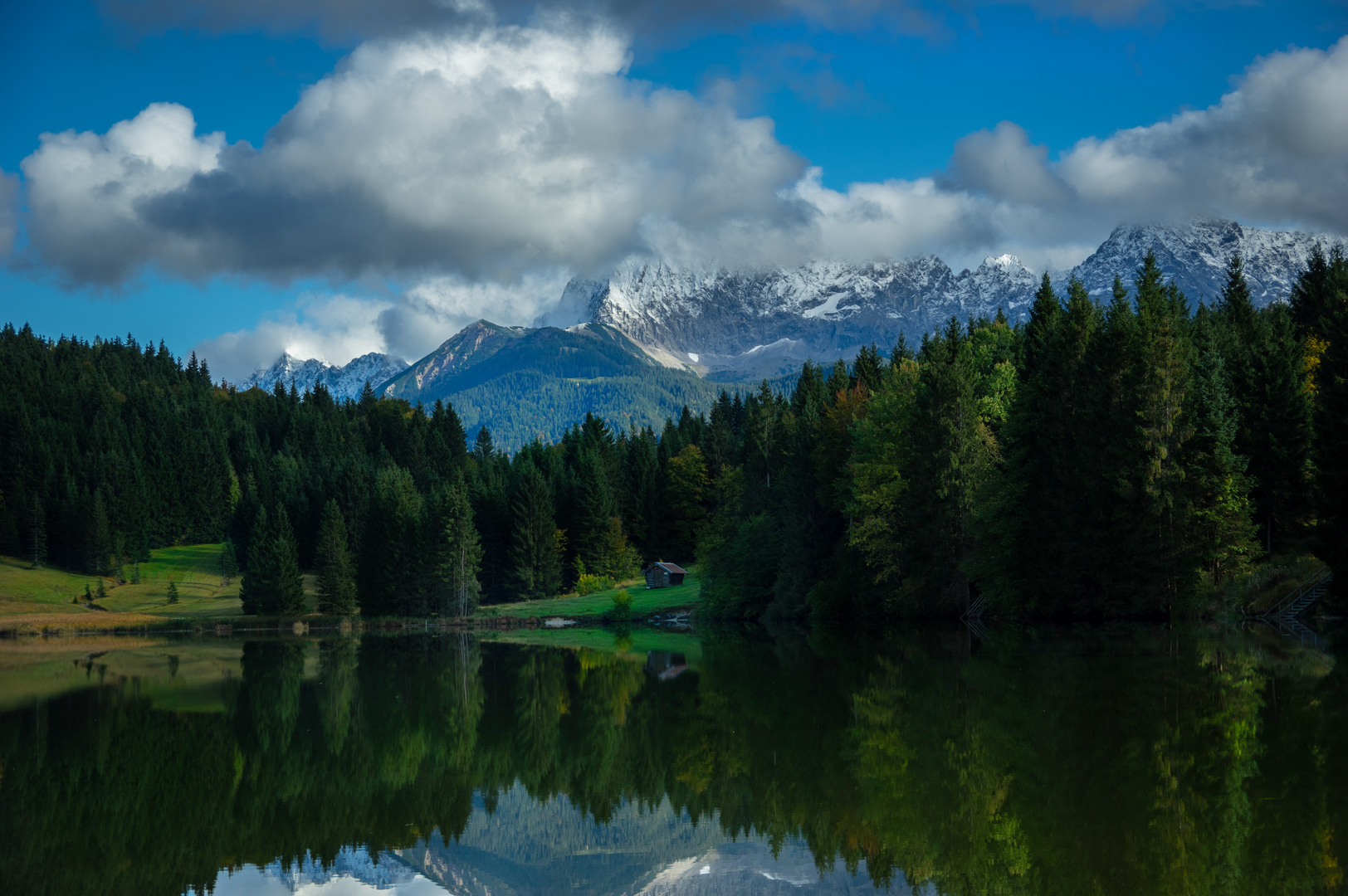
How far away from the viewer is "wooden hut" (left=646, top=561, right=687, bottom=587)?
108m

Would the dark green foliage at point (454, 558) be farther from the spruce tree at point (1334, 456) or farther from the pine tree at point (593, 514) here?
the spruce tree at point (1334, 456)

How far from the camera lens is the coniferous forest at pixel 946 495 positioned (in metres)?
45.1

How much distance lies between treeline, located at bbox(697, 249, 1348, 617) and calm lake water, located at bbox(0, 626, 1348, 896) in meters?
12.2

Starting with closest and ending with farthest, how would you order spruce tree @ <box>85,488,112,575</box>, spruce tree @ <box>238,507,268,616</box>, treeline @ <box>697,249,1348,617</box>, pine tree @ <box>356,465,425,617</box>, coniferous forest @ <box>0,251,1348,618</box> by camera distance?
treeline @ <box>697,249,1348,617</box> < coniferous forest @ <box>0,251,1348,618</box> < pine tree @ <box>356,465,425,617</box> < spruce tree @ <box>238,507,268,616</box> < spruce tree @ <box>85,488,112,575</box>

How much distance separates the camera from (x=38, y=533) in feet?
426

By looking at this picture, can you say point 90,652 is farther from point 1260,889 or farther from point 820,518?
point 1260,889

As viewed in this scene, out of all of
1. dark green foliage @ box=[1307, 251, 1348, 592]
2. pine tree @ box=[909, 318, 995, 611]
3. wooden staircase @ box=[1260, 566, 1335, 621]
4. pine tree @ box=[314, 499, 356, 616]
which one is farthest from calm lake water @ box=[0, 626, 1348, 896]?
pine tree @ box=[314, 499, 356, 616]

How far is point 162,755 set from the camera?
875 inches

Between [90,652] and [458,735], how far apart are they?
50603 mm

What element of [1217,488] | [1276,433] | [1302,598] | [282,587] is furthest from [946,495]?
[282,587]

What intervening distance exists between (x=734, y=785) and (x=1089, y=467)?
36207mm

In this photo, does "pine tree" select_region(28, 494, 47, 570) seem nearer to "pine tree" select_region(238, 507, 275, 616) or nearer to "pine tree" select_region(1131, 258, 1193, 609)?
"pine tree" select_region(238, 507, 275, 616)

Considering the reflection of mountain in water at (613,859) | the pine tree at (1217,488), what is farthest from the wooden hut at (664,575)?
the reflection of mountain in water at (613,859)

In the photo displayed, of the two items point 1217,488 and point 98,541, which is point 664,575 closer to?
point 1217,488
